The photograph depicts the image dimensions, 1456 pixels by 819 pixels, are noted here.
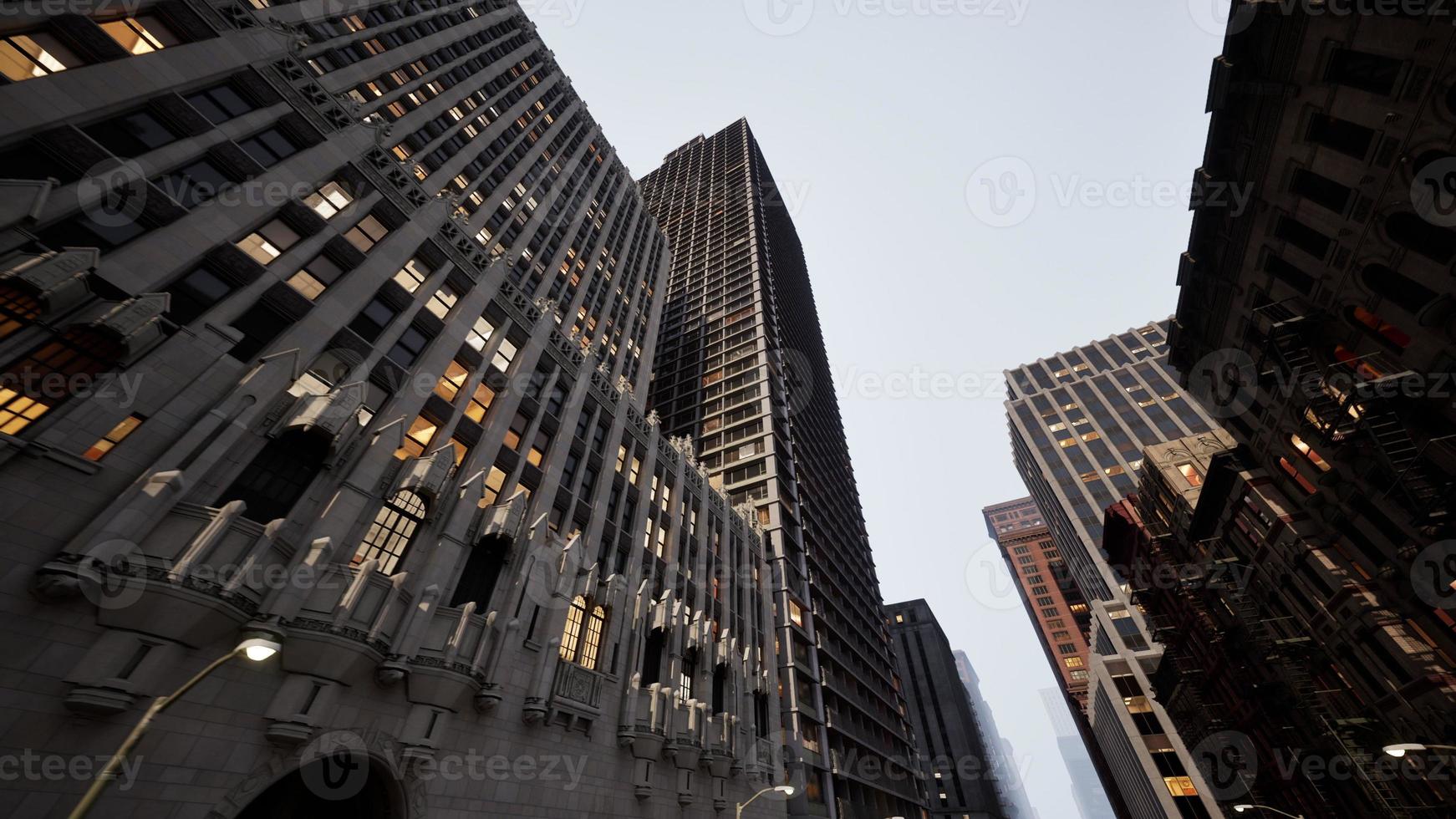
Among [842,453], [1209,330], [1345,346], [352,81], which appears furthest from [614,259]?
[842,453]

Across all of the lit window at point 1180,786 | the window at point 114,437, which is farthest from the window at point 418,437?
the lit window at point 1180,786

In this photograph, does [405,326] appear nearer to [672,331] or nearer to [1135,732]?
[672,331]

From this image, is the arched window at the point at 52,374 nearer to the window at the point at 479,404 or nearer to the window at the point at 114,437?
the window at the point at 114,437

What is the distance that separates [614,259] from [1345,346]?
4656 cm

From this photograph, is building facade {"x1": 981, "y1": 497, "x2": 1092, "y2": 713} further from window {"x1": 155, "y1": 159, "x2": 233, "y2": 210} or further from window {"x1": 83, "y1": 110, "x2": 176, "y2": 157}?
window {"x1": 83, "y1": 110, "x2": 176, "y2": 157}

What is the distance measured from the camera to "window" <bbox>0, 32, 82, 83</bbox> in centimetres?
1280

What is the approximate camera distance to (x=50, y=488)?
10.7m

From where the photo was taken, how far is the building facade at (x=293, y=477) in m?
10.9

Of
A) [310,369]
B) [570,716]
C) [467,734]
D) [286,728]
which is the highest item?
[310,369]

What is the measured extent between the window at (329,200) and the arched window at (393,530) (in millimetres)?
10520

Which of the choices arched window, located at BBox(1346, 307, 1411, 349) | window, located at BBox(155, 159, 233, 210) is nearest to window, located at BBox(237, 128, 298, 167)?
window, located at BBox(155, 159, 233, 210)

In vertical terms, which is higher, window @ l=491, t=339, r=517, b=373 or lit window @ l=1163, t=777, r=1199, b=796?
window @ l=491, t=339, r=517, b=373

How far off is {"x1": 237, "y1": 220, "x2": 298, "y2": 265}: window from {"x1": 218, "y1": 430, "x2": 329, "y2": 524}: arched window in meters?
5.90

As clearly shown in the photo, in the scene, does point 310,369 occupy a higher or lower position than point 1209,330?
lower
